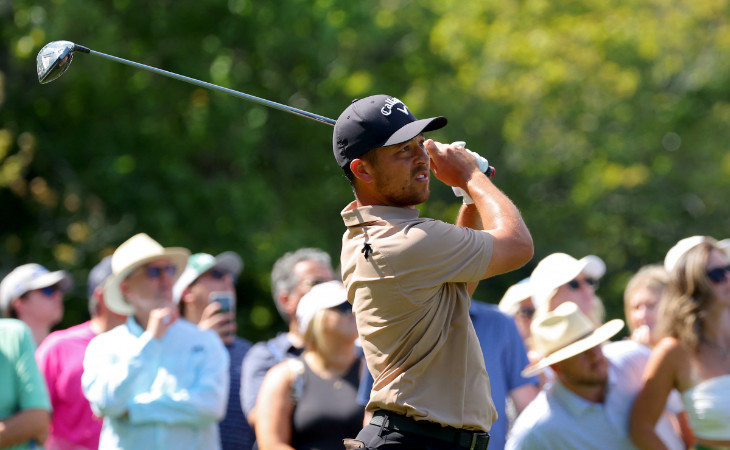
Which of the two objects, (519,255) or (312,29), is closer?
(519,255)

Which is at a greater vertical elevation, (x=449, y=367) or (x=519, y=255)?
(x=519, y=255)

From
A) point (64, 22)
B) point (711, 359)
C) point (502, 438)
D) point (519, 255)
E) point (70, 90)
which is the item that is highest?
point (519, 255)

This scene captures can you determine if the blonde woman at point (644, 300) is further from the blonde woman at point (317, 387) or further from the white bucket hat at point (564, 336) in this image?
the blonde woman at point (317, 387)

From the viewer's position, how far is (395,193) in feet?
13.3

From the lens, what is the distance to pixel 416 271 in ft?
12.7

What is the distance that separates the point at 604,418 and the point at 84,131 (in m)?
13.5

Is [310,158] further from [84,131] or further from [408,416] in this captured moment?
[408,416]

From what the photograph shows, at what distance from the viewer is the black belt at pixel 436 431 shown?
155 inches

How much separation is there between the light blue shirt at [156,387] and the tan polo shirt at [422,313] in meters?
2.57

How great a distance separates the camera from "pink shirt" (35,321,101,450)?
687 cm

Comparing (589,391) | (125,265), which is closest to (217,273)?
(125,265)

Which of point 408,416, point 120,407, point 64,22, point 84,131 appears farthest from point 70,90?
point 408,416

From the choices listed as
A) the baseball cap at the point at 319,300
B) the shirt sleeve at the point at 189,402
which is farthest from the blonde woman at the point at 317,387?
the shirt sleeve at the point at 189,402

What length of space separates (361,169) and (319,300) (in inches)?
93.0
